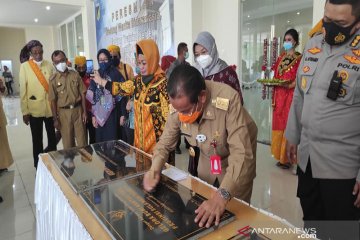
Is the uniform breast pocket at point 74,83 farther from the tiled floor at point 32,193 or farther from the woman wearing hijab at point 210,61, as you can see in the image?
the woman wearing hijab at point 210,61

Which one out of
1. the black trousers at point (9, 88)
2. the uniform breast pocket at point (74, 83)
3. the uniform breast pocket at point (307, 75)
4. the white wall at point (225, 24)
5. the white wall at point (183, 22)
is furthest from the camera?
the black trousers at point (9, 88)

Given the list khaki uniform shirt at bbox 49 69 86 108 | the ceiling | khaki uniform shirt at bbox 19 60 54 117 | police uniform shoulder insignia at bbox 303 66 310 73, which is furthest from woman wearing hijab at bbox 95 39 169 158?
the ceiling

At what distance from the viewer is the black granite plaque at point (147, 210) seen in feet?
3.05

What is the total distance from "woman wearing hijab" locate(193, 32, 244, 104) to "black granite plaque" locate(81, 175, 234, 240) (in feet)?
4.05

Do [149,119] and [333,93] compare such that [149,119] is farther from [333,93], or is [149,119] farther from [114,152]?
[333,93]

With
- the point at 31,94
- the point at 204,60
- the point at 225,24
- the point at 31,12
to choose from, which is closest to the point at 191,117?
the point at 204,60

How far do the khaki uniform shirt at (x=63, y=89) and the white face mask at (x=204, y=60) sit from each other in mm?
1433

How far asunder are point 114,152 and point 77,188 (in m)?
0.55

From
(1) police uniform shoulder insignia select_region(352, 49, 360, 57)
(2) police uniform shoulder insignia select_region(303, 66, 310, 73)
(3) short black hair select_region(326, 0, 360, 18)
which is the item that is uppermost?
(3) short black hair select_region(326, 0, 360, 18)

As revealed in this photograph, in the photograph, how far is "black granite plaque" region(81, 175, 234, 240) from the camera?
93cm

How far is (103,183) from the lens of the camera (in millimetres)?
1347

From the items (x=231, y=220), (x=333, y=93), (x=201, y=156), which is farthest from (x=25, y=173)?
(x=333, y=93)

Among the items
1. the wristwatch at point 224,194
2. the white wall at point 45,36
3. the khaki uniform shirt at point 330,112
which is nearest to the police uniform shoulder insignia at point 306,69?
the khaki uniform shirt at point 330,112

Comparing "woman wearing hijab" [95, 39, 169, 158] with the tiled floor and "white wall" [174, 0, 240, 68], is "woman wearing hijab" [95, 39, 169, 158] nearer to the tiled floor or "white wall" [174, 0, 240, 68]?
the tiled floor
